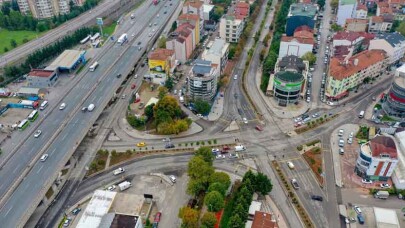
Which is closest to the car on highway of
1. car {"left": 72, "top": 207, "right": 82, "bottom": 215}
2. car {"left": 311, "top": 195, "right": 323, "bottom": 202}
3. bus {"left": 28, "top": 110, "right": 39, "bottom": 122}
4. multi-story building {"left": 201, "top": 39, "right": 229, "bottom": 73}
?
bus {"left": 28, "top": 110, "right": 39, "bottom": 122}

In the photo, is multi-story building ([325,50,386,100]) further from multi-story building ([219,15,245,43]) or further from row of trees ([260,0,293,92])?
multi-story building ([219,15,245,43])

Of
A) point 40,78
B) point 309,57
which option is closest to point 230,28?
point 309,57

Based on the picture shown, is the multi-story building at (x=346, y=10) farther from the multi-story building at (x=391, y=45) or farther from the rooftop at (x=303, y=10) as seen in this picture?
the multi-story building at (x=391, y=45)

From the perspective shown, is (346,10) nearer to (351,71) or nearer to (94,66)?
(351,71)

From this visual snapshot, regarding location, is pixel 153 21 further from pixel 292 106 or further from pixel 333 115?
pixel 333 115

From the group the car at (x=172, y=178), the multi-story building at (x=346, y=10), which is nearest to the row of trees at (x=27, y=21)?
the car at (x=172, y=178)

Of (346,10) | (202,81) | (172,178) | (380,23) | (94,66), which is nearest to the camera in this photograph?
(172,178)

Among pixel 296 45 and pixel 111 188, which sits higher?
pixel 296 45
